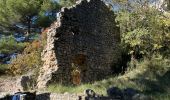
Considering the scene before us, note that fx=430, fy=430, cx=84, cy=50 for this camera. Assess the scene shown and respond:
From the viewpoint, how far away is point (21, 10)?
30875 millimetres

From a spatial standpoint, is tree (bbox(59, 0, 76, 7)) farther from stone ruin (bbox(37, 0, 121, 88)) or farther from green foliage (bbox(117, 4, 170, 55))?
green foliage (bbox(117, 4, 170, 55))

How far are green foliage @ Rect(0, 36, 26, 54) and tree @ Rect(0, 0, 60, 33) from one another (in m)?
1.72

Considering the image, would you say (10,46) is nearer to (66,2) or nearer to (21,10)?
(21,10)

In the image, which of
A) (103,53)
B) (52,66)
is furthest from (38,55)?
(52,66)

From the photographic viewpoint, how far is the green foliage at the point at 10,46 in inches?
1188

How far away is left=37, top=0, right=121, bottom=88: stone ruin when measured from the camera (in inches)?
704

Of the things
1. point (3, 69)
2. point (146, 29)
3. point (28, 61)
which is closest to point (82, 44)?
point (146, 29)

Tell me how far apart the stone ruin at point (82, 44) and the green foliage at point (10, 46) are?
1035 cm

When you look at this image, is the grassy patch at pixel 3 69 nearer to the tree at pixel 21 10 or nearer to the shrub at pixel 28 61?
the shrub at pixel 28 61

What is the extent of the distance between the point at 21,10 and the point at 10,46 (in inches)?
107

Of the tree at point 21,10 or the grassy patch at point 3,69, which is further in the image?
the tree at point 21,10

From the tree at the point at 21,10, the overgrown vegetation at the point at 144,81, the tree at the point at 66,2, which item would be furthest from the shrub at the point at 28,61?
the tree at the point at 66,2

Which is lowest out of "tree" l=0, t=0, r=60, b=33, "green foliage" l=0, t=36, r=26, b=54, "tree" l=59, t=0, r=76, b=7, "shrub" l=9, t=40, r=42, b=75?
"shrub" l=9, t=40, r=42, b=75

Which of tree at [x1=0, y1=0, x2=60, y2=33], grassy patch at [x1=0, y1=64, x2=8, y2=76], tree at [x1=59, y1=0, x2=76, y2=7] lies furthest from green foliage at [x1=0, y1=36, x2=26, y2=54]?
tree at [x1=59, y1=0, x2=76, y2=7]
